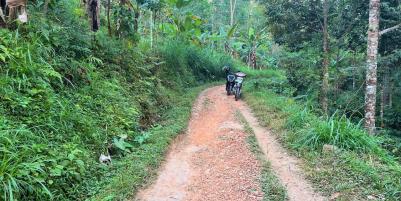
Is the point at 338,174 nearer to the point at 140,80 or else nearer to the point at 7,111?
the point at 7,111

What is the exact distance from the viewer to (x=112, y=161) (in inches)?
265

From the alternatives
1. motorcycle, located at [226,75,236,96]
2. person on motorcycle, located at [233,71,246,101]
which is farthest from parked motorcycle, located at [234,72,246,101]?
motorcycle, located at [226,75,236,96]

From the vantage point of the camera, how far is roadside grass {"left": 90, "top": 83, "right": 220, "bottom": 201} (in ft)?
17.6

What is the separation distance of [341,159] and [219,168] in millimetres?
2263

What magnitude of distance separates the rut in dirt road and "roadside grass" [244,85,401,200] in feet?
0.94

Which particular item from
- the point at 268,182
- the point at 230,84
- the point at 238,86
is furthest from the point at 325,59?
the point at 268,182

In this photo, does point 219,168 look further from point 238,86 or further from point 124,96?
point 238,86

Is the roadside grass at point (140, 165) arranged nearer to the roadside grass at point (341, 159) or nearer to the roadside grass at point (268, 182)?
the roadside grass at point (268, 182)

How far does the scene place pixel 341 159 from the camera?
21.7 ft

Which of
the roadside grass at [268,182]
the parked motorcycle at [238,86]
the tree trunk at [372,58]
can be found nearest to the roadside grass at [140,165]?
the roadside grass at [268,182]

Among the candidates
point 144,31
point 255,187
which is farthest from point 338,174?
point 144,31

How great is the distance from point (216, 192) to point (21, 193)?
9.41 ft

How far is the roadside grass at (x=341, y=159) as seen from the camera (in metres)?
5.57

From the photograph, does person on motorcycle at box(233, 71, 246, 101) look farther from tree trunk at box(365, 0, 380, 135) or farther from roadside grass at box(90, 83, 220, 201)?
tree trunk at box(365, 0, 380, 135)
